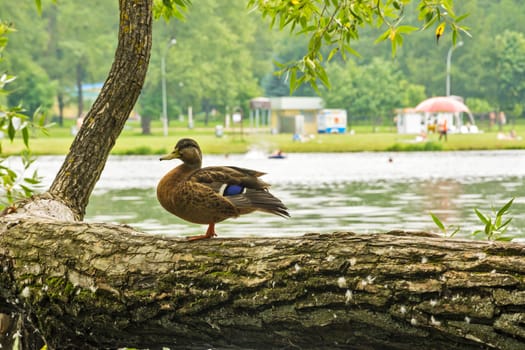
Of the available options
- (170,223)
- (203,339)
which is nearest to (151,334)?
(203,339)

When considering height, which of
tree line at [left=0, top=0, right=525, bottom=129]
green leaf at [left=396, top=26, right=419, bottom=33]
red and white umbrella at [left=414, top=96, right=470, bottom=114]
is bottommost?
red and white umbrella at [left=414, top=96, right=470, bottom=114]

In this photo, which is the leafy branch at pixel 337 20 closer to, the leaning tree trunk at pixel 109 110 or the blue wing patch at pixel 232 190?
the leaning tree trunk at pixel 109 110

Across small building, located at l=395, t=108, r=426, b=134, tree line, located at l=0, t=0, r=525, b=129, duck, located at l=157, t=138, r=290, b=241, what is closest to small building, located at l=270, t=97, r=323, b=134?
tree line, located at l=0, t=0, r=525, b=129

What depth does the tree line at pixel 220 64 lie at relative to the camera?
81.8 meters

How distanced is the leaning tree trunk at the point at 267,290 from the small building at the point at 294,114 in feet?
262

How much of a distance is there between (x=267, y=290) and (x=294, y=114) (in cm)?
8544

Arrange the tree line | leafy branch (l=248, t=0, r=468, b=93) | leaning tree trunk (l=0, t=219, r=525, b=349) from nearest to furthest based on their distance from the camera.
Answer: leaning tree trunk (l=0, t=219, r=525, b=349), leafy branch (l=248, t=0, r=468, b=93), the tree line

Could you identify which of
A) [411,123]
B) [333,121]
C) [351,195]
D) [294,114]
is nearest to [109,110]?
A: [351,195]


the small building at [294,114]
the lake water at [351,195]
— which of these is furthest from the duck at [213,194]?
the small building at [294,114]

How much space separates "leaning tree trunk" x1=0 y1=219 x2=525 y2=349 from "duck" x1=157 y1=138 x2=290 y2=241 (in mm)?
185

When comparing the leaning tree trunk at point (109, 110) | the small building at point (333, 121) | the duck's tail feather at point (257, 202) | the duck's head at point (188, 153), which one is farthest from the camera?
the small building at point (333, 121)

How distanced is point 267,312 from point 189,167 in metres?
0.94

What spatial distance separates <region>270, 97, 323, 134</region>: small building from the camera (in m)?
86.2

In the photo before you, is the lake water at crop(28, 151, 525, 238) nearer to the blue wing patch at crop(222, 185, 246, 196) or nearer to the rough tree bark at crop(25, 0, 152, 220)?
the rough tree bark at crop(25, 0, 152, 220)
